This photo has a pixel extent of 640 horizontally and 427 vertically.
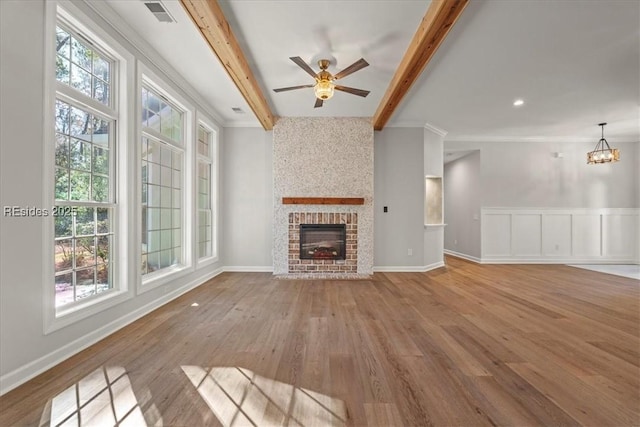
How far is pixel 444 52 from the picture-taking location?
3.05m

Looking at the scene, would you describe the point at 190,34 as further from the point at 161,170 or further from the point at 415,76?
the point at 415,76

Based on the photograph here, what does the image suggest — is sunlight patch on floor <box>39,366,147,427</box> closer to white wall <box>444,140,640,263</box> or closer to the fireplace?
the fireplace

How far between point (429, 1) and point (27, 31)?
2.95m

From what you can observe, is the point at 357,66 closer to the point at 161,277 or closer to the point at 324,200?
the point at 324,200

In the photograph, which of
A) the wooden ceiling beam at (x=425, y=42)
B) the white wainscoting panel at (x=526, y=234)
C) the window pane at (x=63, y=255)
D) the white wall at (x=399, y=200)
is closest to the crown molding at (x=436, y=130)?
the white wall at (x=399, y=200)

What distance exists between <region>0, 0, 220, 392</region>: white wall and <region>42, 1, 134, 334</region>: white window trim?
3 cm

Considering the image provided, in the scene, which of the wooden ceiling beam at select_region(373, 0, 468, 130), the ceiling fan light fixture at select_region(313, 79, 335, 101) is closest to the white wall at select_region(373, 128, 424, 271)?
the wooden ceiling beam at select_region(373, 0, 468, 130)

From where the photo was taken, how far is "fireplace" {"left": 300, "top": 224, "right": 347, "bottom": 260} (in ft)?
16.8

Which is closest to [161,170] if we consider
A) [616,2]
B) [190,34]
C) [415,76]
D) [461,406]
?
[190,34]

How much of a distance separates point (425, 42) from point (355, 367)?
9.46 ft

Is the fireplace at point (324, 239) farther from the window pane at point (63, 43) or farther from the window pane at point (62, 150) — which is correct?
the window pane at point (63, 43)

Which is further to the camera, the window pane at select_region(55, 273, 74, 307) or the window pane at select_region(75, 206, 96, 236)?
the window pane at select_region(75, 206, 96, 236)

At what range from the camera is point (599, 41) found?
289 centimetres

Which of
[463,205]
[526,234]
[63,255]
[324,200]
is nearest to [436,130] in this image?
[463,205]
